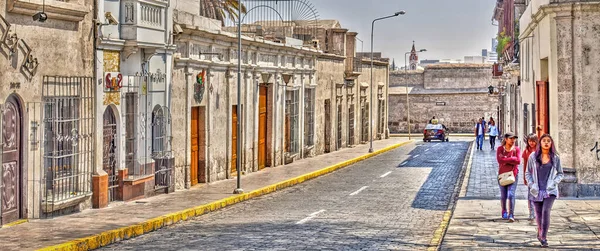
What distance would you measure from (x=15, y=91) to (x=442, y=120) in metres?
55.3

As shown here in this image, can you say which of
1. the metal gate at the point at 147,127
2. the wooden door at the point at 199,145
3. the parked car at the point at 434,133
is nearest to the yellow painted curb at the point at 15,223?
the metal gate at the point at 147,127

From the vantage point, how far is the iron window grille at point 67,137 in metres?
16.2

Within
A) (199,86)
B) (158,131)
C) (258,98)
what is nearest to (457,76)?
(258,98)

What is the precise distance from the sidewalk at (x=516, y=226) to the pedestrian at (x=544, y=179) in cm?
41

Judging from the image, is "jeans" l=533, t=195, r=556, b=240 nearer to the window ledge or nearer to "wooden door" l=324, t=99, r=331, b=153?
the window ledge

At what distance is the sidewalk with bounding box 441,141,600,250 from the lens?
1330 cm

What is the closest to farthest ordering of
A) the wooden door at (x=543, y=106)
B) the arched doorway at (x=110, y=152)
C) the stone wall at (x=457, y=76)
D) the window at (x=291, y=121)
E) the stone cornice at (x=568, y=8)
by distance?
the stone cornice at (x=568, y=8) < the arched doorway at (x=110, y=152) < the wooden door at (x=543, y=106) < the window at (x=291, y=121) < the stone wall at (x=457, y=76)

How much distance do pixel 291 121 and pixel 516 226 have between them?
19891 millimetres

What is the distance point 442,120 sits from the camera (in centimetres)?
6844

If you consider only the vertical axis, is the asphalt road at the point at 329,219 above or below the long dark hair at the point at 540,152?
below

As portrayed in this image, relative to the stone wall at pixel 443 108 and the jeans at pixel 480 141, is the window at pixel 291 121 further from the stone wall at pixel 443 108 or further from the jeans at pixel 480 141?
the stone wall at pixel 443 108

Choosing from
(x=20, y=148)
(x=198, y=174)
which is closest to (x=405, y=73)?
(x=198, y=174)

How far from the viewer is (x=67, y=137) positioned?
55.4 ft

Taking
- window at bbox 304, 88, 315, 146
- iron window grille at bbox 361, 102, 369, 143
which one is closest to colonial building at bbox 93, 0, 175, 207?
window at bbox 304, 88, 315, 146
